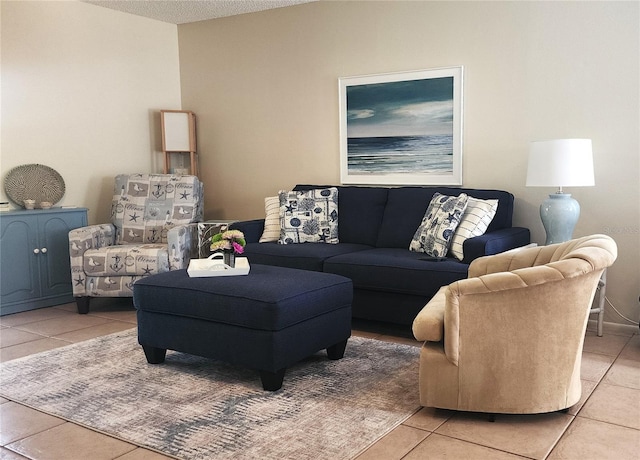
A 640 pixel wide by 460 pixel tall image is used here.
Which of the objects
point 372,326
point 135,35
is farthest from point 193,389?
Answer: point 135,35

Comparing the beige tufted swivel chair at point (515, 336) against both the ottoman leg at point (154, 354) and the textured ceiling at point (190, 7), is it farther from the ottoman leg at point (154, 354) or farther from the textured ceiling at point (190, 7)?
the textured ceiling at point (190, 7)

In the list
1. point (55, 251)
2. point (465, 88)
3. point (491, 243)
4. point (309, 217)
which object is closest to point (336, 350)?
point (491, 243)

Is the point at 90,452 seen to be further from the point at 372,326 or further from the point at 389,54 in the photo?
the point at 389,54

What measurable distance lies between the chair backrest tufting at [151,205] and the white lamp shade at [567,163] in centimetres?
283

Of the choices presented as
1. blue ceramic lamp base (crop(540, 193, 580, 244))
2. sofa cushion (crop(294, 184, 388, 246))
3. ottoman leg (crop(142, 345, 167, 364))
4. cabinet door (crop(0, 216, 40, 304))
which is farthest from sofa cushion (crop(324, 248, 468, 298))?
cabinet door (crop(0, 216, 40, 304))

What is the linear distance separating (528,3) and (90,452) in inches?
146

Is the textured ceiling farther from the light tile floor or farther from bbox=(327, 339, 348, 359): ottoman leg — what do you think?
the light tile floor

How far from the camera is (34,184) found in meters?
4.92

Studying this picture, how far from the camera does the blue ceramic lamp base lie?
12.3 ft

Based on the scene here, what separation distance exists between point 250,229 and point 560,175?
223 centimetres

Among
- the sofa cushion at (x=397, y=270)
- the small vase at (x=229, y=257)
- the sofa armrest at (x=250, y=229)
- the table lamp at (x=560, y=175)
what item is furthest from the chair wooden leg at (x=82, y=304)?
the table lamp at (x=560, y=175)

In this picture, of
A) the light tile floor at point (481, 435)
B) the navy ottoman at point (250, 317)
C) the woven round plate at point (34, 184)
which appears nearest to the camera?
the light tile floor at point (481, 435)

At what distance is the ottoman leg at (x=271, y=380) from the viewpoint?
2927 mm

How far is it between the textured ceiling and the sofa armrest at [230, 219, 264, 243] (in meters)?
1.88
